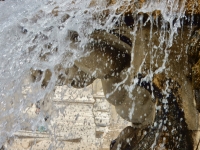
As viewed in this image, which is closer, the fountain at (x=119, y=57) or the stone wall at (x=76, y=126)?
the fountain at (x=119, y=57)

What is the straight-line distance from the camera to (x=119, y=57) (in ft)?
7.95

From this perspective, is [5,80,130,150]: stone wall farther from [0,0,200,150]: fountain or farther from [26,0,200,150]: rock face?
[26,0,200,150]: rock face

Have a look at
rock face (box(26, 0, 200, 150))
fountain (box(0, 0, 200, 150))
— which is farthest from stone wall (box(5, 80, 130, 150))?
rock face (box(26, 0, 200, 150))

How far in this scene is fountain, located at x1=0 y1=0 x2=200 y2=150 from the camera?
1955 millimetres

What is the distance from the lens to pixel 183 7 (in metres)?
1.85

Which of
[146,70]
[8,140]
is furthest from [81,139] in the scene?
[146,70]

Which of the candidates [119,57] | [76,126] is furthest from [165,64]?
[76,126]

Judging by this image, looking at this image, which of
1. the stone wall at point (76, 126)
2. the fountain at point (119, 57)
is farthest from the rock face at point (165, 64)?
the stone wall at point (76, 126)

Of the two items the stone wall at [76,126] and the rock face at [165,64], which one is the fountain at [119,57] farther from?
the stone wall at [76,126]

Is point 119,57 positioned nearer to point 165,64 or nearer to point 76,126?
point 165,64

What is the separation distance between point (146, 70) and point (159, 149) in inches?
16.0

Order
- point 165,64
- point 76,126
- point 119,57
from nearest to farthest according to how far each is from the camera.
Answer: point 165,64 < point 119,57 < point 76,126

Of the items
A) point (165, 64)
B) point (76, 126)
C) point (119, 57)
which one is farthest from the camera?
point (76, 126)

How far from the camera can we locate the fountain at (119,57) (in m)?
1.96
